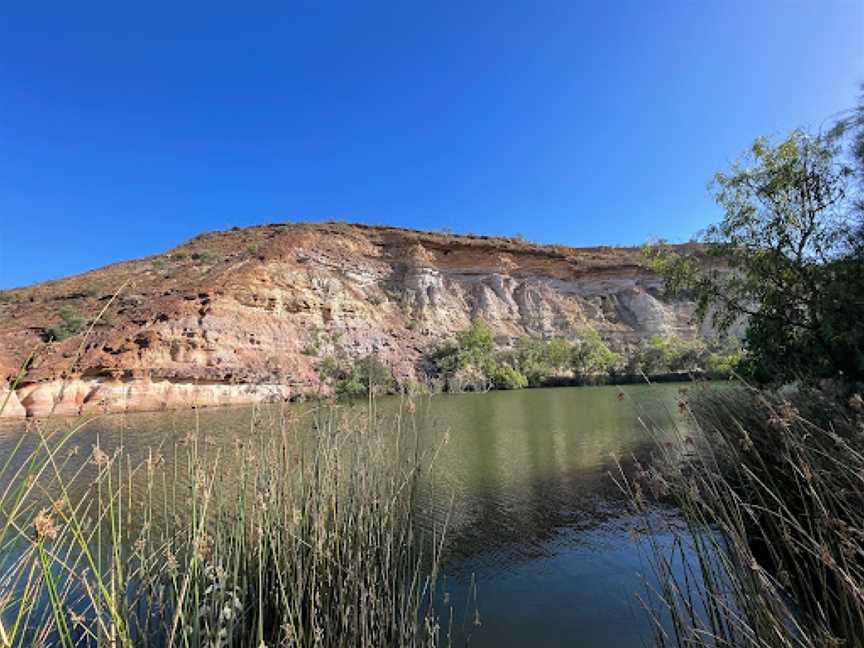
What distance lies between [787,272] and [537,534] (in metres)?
6.45

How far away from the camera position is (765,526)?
523 centimetres

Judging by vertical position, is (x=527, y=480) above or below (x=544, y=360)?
below

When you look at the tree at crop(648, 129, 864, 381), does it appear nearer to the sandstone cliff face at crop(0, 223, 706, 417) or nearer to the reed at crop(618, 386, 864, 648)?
the reed at crop(618, 386, 864, 648)

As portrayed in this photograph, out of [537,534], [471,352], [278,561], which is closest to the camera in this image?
[278,561]

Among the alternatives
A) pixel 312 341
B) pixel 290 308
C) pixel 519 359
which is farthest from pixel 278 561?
pixel 519 359

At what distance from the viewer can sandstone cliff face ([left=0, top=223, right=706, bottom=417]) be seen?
26328mm

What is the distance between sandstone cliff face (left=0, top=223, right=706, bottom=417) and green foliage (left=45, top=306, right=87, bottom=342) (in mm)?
707

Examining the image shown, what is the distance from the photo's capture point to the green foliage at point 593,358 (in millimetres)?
39156

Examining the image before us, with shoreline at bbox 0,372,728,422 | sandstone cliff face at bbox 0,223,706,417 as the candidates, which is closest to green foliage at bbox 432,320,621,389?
sandstone cliff face at bbox 0,223,706,417

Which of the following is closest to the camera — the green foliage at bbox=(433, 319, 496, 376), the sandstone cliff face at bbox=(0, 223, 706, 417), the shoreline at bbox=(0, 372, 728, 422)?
the shoreline at bbox=(0, 372, 728, 422)

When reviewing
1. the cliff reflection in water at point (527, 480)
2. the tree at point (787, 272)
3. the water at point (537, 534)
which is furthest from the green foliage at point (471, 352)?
the tree at point (787, 272)

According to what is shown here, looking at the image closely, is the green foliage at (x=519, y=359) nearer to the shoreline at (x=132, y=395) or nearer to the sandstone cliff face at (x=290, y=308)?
the sandstone cliff face at (x=290, y=308)

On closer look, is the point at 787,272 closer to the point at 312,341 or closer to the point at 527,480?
the point at 527,480

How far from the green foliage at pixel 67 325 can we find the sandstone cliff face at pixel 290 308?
71 centimetres
